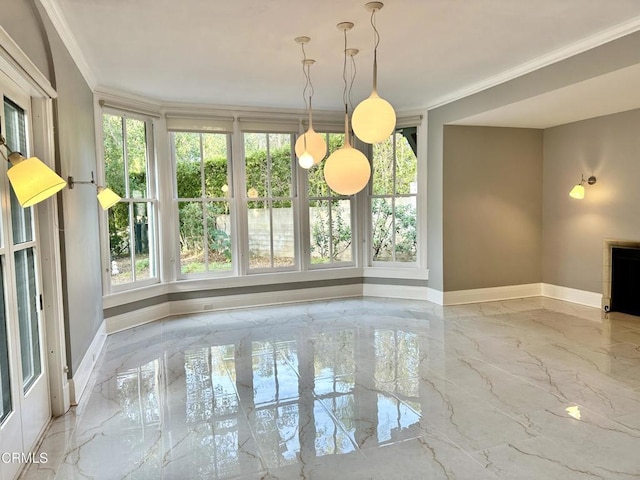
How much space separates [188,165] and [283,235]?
5.30 ft

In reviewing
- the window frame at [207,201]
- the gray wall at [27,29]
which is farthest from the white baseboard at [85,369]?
the gray wall at [27,29]

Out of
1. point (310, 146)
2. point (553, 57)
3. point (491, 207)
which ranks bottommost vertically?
point (491, 207)

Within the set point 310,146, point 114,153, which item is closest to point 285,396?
point 310,146

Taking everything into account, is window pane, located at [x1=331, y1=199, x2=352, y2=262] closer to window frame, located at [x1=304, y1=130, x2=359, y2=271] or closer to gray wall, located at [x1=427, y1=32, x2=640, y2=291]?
window frame, located at [x1=304, y1=130, x2=359, y2=271]

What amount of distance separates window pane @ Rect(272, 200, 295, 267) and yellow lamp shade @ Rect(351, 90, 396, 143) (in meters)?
3.50

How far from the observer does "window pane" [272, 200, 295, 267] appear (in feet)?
19.9

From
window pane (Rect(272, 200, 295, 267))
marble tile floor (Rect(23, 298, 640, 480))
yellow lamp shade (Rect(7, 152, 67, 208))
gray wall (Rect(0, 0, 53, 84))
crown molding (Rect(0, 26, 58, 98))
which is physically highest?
gray wall (Rect(0, 0, 53, 84))

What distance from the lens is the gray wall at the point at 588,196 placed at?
5.10 m

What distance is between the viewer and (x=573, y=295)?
19.2 ft

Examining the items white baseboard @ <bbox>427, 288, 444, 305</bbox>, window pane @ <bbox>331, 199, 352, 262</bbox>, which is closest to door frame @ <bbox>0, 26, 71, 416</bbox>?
window pane @ <bbox>331, 199, 352, 262</bbox>

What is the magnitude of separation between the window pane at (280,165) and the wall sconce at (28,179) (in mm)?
4083

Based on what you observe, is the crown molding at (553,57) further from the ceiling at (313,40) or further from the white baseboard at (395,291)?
the white baseboard at (395,291)

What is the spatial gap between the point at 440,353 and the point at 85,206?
11.7 feet

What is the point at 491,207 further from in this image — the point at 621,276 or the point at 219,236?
the point at 219,236
